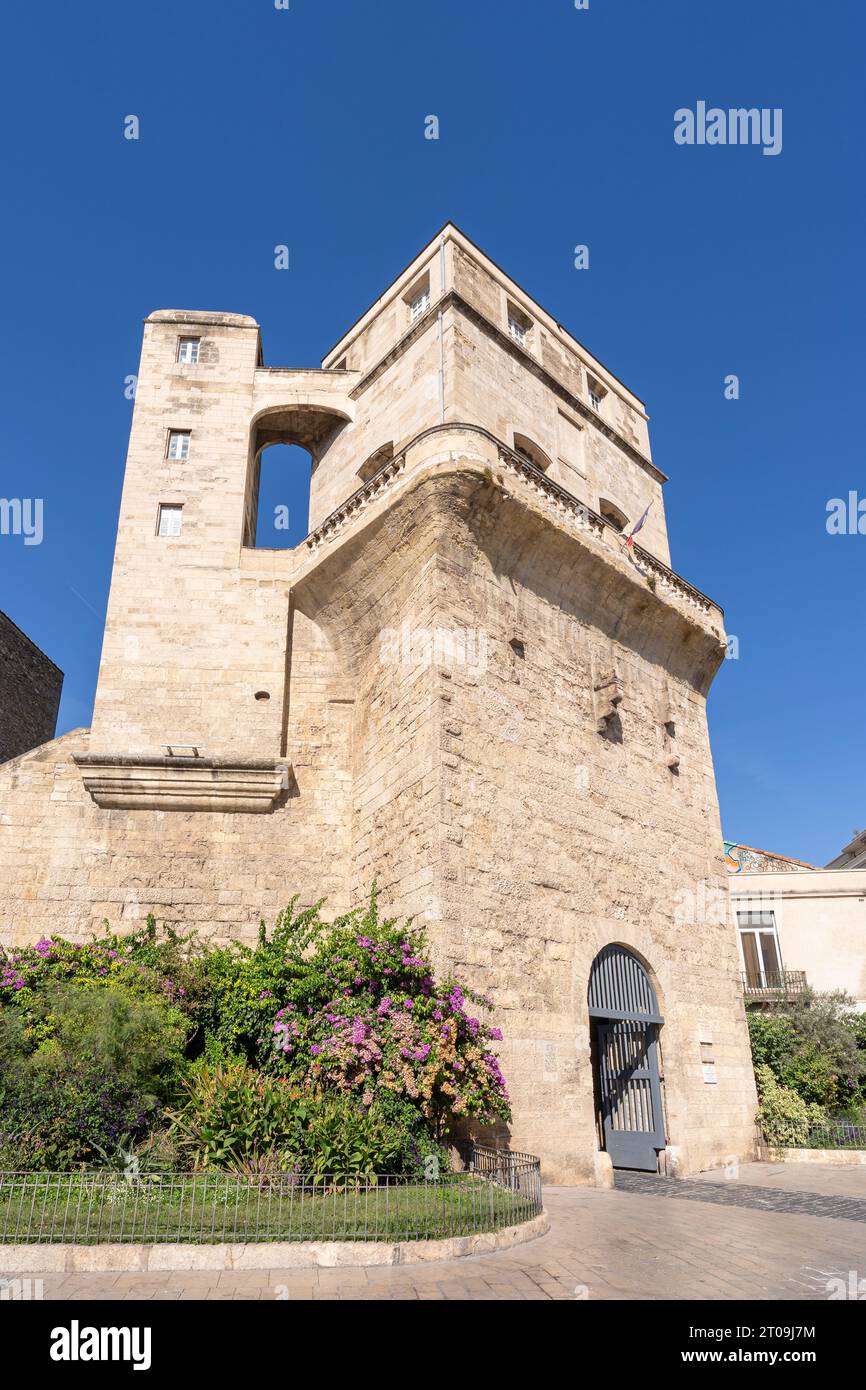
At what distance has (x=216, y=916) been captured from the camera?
1201 centimetres

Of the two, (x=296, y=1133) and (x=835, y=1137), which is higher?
(x=296, y=1133)

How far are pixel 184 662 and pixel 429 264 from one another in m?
8.67

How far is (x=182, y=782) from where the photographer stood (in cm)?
1254

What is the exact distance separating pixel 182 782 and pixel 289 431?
799 centimetres

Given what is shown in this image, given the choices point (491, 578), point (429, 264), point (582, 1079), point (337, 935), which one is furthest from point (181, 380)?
point (582, 1079)

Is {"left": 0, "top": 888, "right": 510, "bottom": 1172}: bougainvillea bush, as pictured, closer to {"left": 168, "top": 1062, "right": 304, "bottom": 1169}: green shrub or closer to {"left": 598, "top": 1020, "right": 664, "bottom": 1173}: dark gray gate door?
{"left": 168, "top": 1062, "right": 304, "bottom": 1169}: green shrub

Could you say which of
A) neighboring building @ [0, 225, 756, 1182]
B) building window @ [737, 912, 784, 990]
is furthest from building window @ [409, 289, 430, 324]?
building window @ [737, 912, 784, 990]

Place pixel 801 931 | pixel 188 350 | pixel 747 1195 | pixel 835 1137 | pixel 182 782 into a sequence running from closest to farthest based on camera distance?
1. pixel 747 1195
2. pixel 182 782
3. pixel 835 1137
4. pixel 188 350
5. pixel 801 931

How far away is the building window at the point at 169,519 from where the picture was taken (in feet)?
48.0

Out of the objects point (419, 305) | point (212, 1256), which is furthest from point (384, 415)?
point (212, 1256)

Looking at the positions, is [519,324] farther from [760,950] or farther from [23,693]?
[760,950]

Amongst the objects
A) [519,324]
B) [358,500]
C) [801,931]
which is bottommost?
[801,931]

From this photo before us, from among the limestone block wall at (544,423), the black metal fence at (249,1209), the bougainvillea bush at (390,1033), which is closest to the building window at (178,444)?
the limestone block wall at (544,423)

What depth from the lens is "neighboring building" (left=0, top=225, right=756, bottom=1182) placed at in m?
11.2
